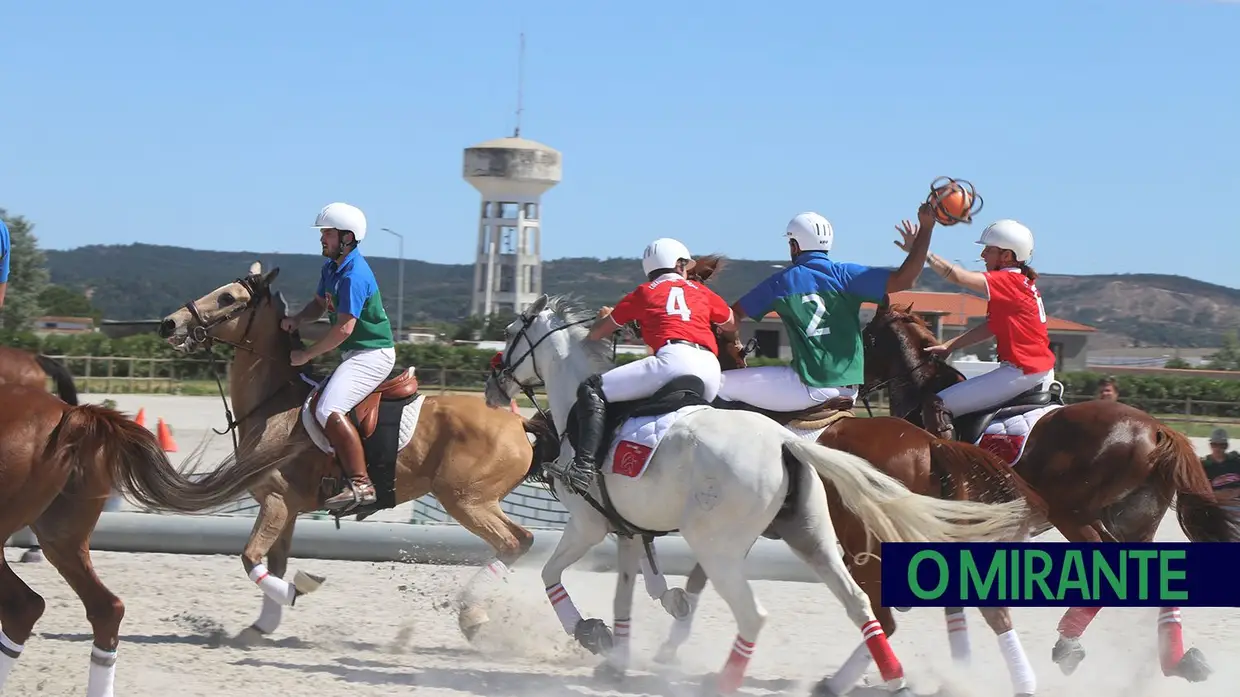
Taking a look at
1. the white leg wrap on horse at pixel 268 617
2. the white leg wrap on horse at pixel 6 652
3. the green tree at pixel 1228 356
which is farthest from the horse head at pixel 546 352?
the green tree at pixel 1228 356

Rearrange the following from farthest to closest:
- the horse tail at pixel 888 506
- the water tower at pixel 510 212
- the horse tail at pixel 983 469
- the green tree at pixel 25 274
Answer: the water tower at pixel 510 212, the green tree at pixel 25 274, the horse tail at pixel 983 469, the horse tail at pixel 888 506

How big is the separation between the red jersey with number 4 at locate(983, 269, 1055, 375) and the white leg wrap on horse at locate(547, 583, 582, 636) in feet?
10.3

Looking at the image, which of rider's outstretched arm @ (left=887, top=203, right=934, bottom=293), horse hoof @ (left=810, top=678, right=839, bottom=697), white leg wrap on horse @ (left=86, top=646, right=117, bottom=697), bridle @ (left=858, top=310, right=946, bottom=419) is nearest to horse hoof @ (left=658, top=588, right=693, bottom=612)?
horse hoof @ (left=810, top=678, right=839, bottom=697)

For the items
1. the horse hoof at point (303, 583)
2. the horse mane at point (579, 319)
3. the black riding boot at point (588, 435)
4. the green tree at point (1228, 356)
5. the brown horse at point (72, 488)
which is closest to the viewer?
the brown horse at point (72, 488)

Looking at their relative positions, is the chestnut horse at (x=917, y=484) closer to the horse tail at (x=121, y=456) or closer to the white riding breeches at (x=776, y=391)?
the white riding breeches at (x=776, y=391)

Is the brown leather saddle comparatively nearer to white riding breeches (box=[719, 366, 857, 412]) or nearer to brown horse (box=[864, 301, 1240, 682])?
white riding breeches (box=[719, 366, 857, 412])

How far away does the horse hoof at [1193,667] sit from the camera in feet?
27.3

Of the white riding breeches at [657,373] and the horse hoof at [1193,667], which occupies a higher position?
the white riding breeches at [657,373]

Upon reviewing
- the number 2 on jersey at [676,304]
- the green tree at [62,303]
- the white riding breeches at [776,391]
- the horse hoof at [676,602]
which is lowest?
the green tree at [62,303]

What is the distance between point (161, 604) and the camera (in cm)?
988

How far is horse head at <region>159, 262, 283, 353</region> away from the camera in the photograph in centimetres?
941

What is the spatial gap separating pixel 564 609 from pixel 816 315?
228 centimetres

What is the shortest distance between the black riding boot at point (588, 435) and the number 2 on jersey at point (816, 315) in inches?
54.5

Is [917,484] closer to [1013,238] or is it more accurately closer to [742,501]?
[742,501]
